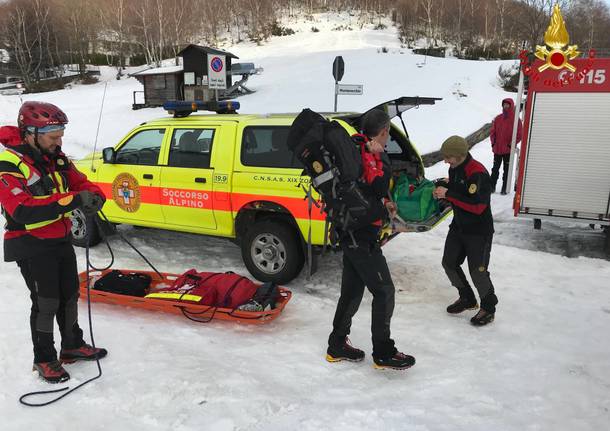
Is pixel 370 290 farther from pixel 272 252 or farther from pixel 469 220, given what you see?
pixel 272 252

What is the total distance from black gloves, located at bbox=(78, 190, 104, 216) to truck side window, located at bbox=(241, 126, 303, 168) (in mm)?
2249

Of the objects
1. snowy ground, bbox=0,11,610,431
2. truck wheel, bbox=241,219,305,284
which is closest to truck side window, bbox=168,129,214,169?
truck wheel, bbox=241,219,305,284

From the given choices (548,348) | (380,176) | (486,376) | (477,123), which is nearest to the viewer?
(380,176)

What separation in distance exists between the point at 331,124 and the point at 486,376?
89.7 inches

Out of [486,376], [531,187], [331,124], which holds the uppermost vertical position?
[331,124]

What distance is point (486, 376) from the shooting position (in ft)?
12.0

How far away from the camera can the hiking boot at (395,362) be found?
3605mm

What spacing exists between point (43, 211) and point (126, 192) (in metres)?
3.26

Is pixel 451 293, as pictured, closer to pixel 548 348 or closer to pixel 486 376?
pixel 548 348

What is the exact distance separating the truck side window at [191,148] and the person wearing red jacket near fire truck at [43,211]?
212 cm

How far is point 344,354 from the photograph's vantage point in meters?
3.78

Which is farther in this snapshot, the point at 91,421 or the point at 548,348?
the point at 548,348

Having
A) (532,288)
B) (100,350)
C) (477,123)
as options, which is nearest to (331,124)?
(100,350)

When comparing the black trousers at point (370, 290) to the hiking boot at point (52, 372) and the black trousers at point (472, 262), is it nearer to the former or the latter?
the black trousers at point (472, 262)
